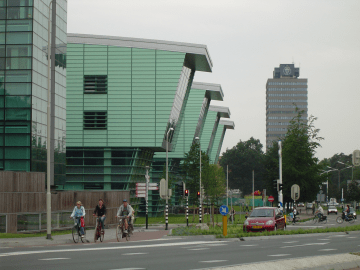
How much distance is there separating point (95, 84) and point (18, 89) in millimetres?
21148

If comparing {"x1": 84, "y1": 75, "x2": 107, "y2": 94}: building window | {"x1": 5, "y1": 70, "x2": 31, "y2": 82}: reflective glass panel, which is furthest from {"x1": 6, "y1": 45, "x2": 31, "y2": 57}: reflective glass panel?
{"x1": 84, "y1": 75, "x2": 107, "y2": 94}: building window

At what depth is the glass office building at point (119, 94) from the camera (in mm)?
62406

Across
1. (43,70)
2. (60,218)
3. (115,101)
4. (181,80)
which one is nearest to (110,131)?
(115,101)

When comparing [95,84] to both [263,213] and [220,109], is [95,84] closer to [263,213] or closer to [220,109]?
[263,213]

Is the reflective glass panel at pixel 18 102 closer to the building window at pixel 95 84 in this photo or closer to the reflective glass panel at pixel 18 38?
the reflective glass panel at pixel 18 38

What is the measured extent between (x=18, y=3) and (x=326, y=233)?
27.4 metres

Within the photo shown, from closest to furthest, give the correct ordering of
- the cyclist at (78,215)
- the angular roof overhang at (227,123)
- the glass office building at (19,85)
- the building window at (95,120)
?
1. the cyclist at (78,215)
2. the glass office building at (19,85)
3. the building window at (95,120)
4. the angular roof overhang at (227,123)

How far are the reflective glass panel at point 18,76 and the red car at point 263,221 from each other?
21282 mm

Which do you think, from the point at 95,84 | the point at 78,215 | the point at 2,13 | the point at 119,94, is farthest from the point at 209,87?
the point at 78,215

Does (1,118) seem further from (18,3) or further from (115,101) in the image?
(115,101)

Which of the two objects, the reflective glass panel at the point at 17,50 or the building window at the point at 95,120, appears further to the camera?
the building window at the point at 95,120

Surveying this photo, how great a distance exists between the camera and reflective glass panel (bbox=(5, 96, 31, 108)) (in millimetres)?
42281

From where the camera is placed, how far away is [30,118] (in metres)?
42.2

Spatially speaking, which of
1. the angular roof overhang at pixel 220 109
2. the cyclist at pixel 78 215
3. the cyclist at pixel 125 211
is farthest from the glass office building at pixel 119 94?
→ the angular roof overhang at pixel 220 109
